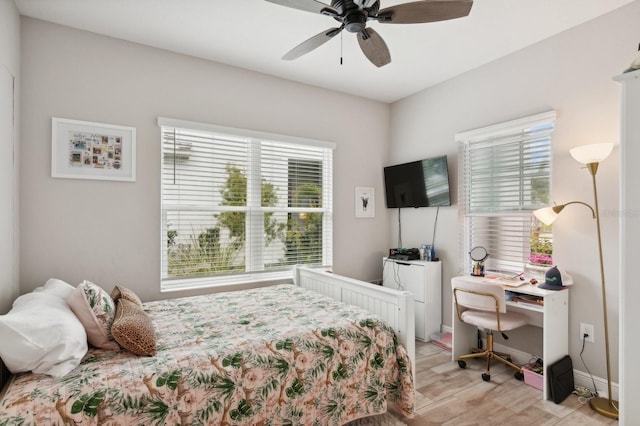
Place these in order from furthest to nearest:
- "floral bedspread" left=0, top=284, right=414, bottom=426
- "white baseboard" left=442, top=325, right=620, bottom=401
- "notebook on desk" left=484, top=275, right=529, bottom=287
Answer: "notebook on desk" left=484, top=275, right=529, bottom=287, "white baseboard" left=442, top=325, right=620, bottom=401, "floral bedspread" left=0, top=284, right=414, bottom=426

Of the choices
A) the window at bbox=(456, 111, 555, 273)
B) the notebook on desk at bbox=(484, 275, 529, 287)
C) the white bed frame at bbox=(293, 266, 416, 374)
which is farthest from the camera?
the window at bbox=(456, 111, 555, 273)

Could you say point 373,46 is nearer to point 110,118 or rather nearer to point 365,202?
point 110,118

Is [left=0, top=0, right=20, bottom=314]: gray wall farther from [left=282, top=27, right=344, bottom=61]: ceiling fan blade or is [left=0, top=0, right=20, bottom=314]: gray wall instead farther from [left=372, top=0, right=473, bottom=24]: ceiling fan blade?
[left=372, top=0, right=473, bottom=24]: ceiling fan blade

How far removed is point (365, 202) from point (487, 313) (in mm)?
1841

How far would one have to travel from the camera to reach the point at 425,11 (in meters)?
1.78

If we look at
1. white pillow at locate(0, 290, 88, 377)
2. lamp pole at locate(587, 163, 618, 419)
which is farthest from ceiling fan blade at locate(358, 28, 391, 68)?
white pillow at locate(0, 290, 88, 377)

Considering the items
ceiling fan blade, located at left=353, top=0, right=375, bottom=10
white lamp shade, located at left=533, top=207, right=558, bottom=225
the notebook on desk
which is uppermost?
ceiling fan blade, located at left=353, top=0, right=375, bottom=10

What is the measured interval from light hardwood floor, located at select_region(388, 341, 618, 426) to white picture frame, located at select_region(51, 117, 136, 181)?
2890mm

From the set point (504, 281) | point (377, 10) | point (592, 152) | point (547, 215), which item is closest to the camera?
point (377, 10)

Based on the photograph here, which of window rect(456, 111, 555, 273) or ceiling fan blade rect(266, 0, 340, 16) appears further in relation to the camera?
window rect(456, 111, 555, 273)

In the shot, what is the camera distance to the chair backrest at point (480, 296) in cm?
269

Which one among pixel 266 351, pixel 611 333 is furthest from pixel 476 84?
pixel 266 351

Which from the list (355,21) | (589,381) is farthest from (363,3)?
(589,381)

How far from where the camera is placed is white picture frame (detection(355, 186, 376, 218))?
4.19 metres
